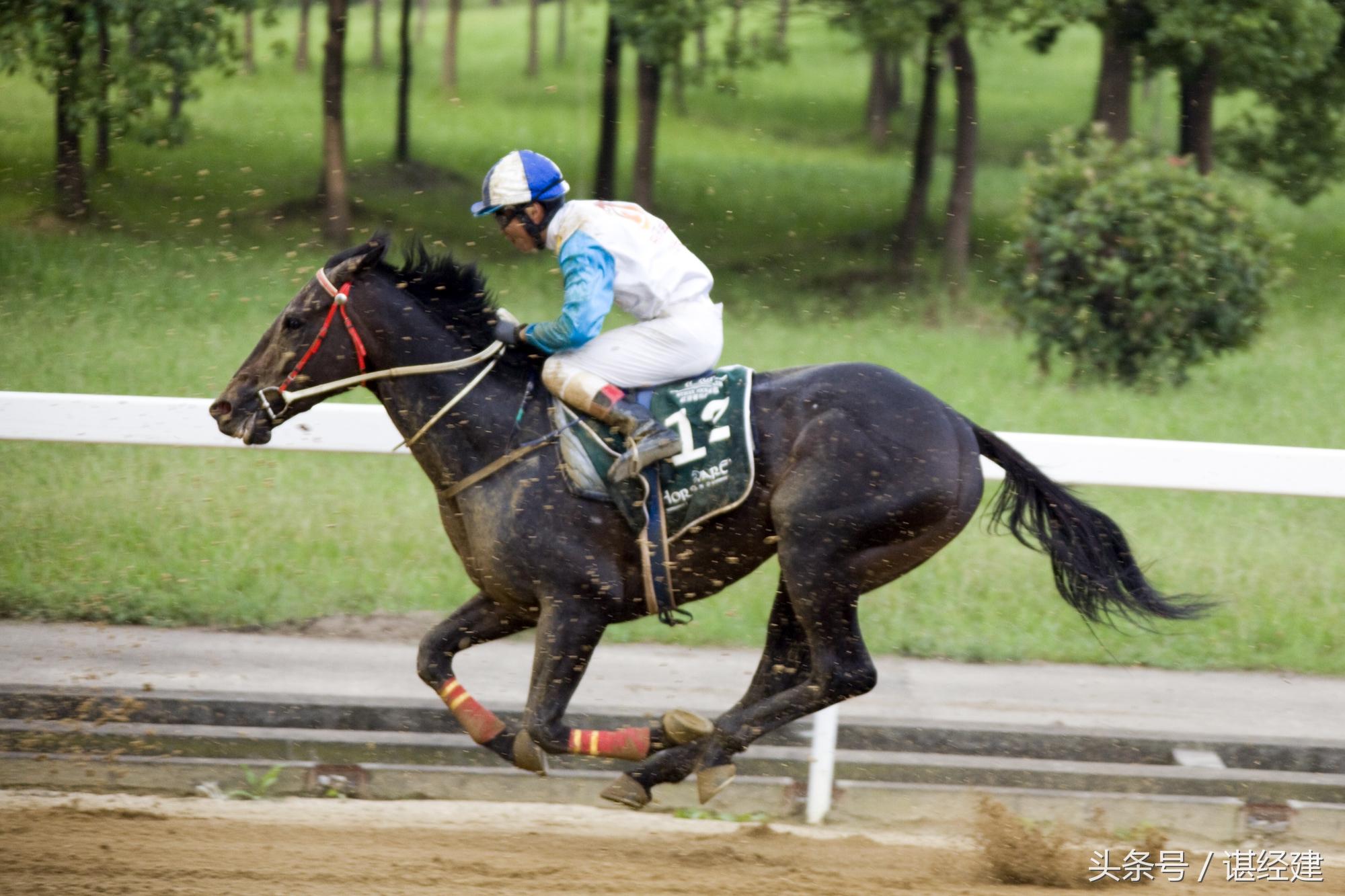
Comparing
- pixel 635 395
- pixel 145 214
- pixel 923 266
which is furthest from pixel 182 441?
pixel 923 266

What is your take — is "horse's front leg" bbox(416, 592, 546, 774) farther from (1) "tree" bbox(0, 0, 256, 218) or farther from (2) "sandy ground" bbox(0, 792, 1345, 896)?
(1) "tree" bbox(0, 0, 256, 218)

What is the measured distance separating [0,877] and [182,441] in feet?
7.14

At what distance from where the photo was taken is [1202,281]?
31.7 ft

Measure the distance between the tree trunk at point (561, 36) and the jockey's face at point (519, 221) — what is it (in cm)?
2282

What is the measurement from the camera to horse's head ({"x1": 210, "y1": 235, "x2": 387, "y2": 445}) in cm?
449

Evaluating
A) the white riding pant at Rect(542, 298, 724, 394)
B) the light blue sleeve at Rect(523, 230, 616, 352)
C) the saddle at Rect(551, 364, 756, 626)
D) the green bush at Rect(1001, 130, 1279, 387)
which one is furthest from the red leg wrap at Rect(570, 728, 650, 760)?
the green bush at Rect(1001, 130, 1279, 387)

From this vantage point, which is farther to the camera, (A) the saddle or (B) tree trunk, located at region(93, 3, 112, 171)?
(B) tree trunk, located at region(93, 3, 112, 171)

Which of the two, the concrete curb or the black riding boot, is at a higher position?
the black riding boot

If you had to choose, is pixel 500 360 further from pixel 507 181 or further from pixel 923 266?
pixel 923 266

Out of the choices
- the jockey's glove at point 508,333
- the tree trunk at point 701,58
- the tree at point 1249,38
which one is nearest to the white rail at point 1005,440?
the jockey's glove at point 508,333

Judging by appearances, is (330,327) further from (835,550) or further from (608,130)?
(608,130)

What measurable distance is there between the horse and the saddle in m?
0.06

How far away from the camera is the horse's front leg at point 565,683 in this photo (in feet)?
14.4

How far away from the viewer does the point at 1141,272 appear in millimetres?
9742
